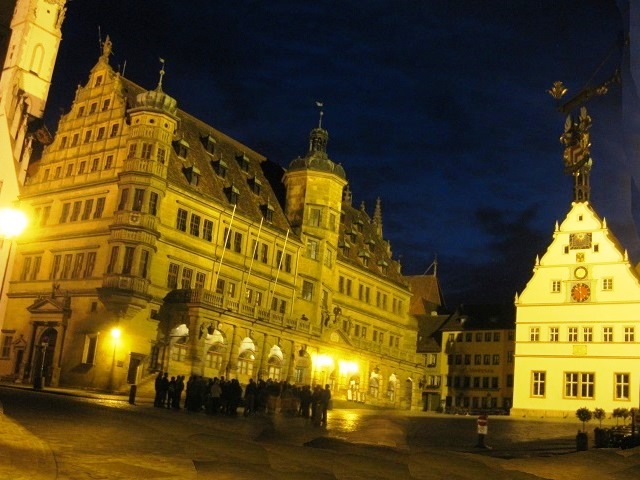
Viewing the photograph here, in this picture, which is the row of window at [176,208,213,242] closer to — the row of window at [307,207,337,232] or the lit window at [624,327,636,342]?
the row of window at [307,207,337,232]

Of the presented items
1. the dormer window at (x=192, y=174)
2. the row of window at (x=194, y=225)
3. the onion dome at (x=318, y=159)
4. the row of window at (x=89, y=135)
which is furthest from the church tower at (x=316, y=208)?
the row of window at (x=89, y=135)

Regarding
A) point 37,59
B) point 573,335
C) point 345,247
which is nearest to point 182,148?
point 345,247

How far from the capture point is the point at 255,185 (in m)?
59.0

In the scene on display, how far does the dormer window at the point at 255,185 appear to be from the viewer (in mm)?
58625

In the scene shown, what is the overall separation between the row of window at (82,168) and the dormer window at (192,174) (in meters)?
5.08

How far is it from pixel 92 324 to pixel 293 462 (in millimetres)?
33629

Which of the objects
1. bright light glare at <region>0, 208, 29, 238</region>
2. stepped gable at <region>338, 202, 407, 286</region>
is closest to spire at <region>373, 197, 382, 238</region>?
stepped gable at <region>338, 202, 407, 286</region>

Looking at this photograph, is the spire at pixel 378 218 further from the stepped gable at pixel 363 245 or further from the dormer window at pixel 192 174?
the dormer window at pixel 192 174

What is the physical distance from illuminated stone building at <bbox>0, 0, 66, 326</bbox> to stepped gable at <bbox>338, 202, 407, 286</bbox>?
28.8 meters

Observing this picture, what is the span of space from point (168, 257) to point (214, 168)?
32.0 ft

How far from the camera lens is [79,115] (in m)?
52.1

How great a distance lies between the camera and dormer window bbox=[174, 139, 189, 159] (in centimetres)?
5053

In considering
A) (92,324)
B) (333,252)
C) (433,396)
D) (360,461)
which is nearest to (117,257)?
(92,324)

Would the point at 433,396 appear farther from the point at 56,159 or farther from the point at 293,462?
the point at 293,462
